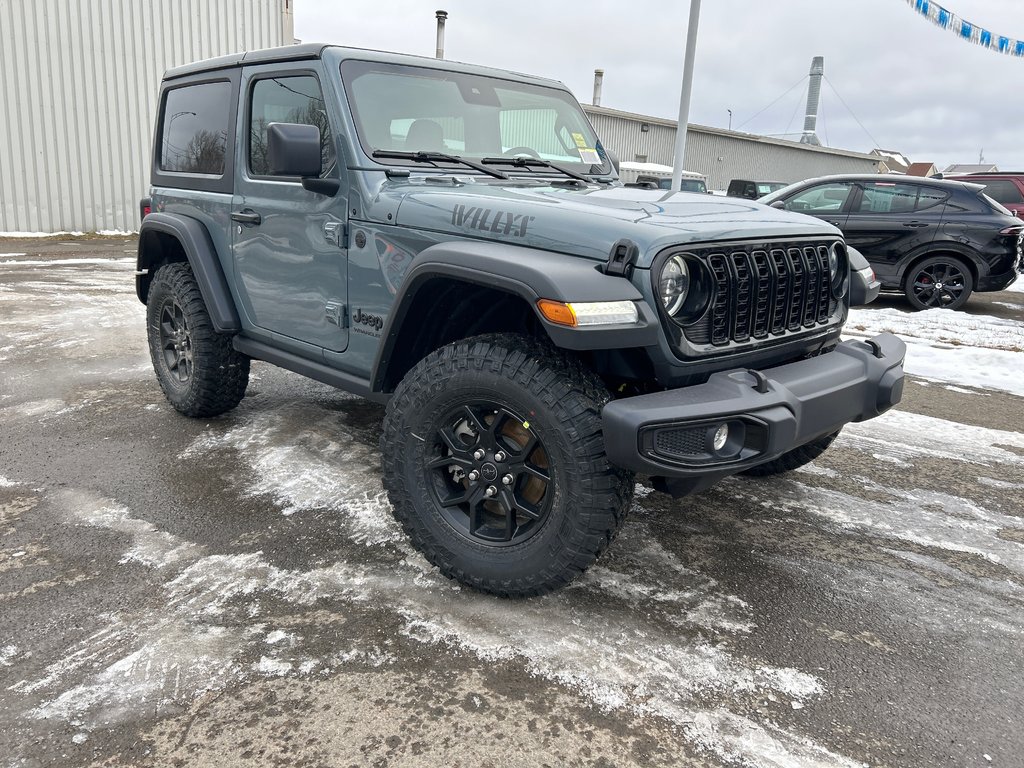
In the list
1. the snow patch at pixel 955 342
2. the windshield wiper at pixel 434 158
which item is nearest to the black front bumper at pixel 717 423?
the windshield wiper at pixel 434 158

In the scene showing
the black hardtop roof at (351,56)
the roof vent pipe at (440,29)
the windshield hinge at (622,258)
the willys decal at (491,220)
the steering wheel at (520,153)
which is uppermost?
the roof vent pipe at (440,29)

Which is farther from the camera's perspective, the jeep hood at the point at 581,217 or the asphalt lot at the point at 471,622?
the jeep hood at the point at 581,217

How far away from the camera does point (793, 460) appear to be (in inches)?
148

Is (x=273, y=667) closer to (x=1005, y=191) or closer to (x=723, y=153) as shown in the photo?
(x=1005, y=191)

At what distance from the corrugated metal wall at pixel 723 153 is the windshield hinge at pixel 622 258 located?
25991mm

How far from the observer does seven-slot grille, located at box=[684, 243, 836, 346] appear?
8.50 ft

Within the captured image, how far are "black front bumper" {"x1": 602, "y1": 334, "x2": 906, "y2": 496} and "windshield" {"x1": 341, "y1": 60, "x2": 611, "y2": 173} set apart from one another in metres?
1.70

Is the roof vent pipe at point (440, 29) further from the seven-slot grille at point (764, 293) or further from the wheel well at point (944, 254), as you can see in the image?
the seven-slot grille at point (764, 293)

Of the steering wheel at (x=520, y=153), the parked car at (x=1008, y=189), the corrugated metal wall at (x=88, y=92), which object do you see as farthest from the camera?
the corrugated metal wall at (x=88, y=92)

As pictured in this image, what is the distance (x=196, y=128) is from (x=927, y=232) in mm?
8260

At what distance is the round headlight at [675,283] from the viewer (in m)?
2.51

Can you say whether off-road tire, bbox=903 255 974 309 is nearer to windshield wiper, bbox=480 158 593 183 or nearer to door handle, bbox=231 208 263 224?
windshield wiper, bbox=480 158 593 183

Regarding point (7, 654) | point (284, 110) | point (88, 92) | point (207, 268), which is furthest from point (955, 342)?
point (88, 92)

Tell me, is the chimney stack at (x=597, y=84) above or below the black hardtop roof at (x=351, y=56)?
above
